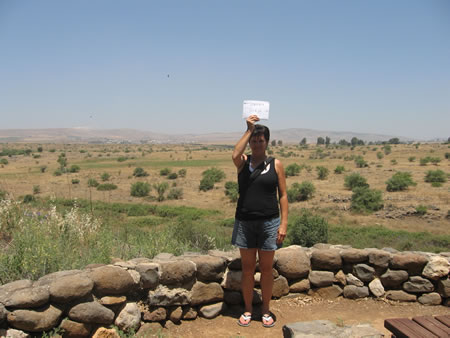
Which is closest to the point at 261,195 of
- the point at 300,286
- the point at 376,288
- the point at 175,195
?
the point at 300,286

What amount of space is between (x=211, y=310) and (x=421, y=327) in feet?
7.11

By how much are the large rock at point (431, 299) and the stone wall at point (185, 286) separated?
13mm

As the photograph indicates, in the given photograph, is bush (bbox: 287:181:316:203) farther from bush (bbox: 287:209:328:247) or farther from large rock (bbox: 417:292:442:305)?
large rock (bbox: 417:292:442:305)

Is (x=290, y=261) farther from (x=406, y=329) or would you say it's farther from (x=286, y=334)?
(x=406, y=329)

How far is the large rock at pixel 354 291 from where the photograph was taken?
15.4 feet

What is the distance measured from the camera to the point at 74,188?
77.8ft

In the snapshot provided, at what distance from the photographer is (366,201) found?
18594 millimetres

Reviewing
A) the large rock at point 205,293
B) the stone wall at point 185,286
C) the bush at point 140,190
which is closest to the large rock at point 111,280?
the stone wall at point 185,286

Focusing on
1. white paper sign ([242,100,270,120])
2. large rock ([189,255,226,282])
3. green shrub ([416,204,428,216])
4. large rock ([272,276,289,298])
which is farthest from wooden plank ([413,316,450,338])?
green shrub ([416,204,428,216])

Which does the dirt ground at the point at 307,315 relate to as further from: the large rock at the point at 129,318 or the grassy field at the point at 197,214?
the grassy field at the point at 197,214

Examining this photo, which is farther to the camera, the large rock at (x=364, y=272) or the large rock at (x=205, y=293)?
the large rock at (x=364, y=272)

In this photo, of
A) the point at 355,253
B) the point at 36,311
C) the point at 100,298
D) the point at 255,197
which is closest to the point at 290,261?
the point at 355,253

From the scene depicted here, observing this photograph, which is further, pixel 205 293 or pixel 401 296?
pixel 401 296

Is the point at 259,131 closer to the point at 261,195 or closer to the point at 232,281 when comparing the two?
the point at 261,195
